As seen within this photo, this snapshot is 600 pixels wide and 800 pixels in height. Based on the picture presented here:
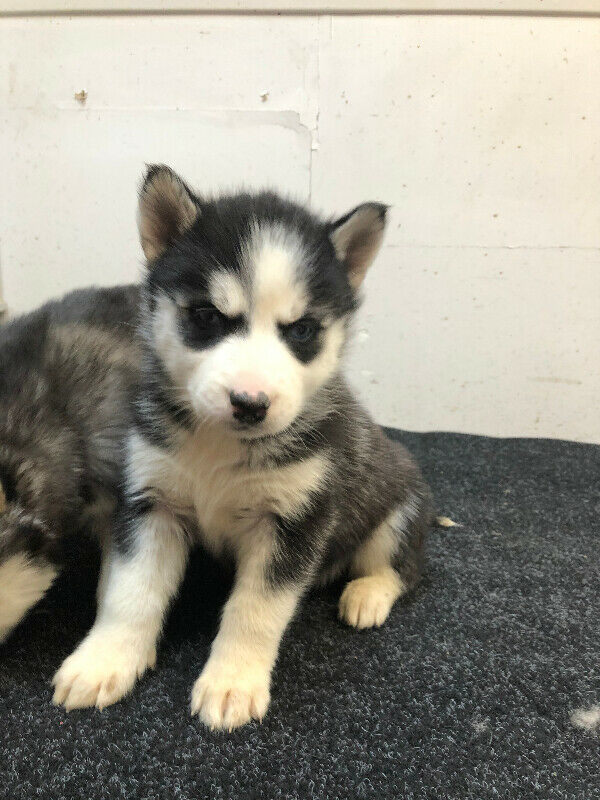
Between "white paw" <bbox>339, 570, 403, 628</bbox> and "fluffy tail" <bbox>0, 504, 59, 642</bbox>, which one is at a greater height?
"fluffy tail" <bbox>0, 504, 59, 642</bbox>

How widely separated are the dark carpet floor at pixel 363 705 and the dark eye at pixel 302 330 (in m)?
0.93

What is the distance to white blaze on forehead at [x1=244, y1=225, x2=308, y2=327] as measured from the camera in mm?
1412

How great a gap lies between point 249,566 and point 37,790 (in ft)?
2.22

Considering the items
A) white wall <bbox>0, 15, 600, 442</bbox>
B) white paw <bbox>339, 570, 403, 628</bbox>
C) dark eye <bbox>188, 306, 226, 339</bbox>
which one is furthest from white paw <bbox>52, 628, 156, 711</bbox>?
white wall <bbox>0, 15, 600, 442</bbox>

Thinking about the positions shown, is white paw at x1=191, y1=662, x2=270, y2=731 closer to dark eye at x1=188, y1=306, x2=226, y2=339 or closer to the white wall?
dark eye at x1=188, y1=306, x2=226, y2=339

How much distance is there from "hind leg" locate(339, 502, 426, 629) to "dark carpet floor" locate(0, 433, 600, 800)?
0.28 feet

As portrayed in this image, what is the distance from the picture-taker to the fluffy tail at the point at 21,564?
1.45 m

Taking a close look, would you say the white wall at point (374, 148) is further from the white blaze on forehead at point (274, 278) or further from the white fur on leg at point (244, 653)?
the white fur on leg at point (244, 653)

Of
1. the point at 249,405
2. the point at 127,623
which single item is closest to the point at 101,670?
the point at 127,623

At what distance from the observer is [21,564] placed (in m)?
1.47

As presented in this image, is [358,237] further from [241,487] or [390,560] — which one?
[390,560]

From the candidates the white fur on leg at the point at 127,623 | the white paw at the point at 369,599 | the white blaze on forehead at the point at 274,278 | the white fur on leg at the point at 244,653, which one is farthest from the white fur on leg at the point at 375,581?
the white blaze on forehead at the point at 274,278

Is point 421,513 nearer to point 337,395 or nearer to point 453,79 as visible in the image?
point 337,395

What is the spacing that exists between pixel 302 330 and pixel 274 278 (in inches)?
6.5
